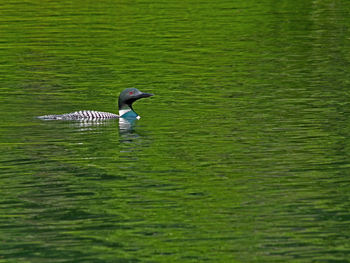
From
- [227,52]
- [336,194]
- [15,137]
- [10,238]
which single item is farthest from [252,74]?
[10,238]

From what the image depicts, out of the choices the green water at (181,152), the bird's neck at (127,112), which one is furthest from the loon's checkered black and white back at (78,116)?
the bird's neck at (127,112)

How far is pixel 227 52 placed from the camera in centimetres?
4097

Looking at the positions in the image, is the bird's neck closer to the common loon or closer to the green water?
→ the common loon

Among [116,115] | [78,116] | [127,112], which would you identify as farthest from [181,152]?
[116,115]

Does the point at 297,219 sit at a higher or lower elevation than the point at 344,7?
higher

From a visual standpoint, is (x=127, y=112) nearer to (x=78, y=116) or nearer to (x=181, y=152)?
(x=78, y=116)

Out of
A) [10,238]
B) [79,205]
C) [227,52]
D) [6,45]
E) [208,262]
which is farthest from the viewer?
[6,45]

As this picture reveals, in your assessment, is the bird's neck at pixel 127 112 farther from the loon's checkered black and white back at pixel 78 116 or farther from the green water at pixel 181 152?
the loon's checkered black and white back at pixel 78 116

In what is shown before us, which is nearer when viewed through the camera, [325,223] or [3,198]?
[325,223]

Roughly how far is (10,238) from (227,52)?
83.3 feet

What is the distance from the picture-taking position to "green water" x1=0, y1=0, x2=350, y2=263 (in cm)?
1611

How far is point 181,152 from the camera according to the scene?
2258cm

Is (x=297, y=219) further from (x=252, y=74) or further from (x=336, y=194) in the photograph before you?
(x=252, y=74)

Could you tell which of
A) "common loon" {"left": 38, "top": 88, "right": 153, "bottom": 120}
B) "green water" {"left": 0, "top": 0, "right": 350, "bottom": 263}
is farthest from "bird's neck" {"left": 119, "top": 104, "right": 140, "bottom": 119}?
"green water" {"left": 0, "top": 0, "right": 350, "bottom": 263}
